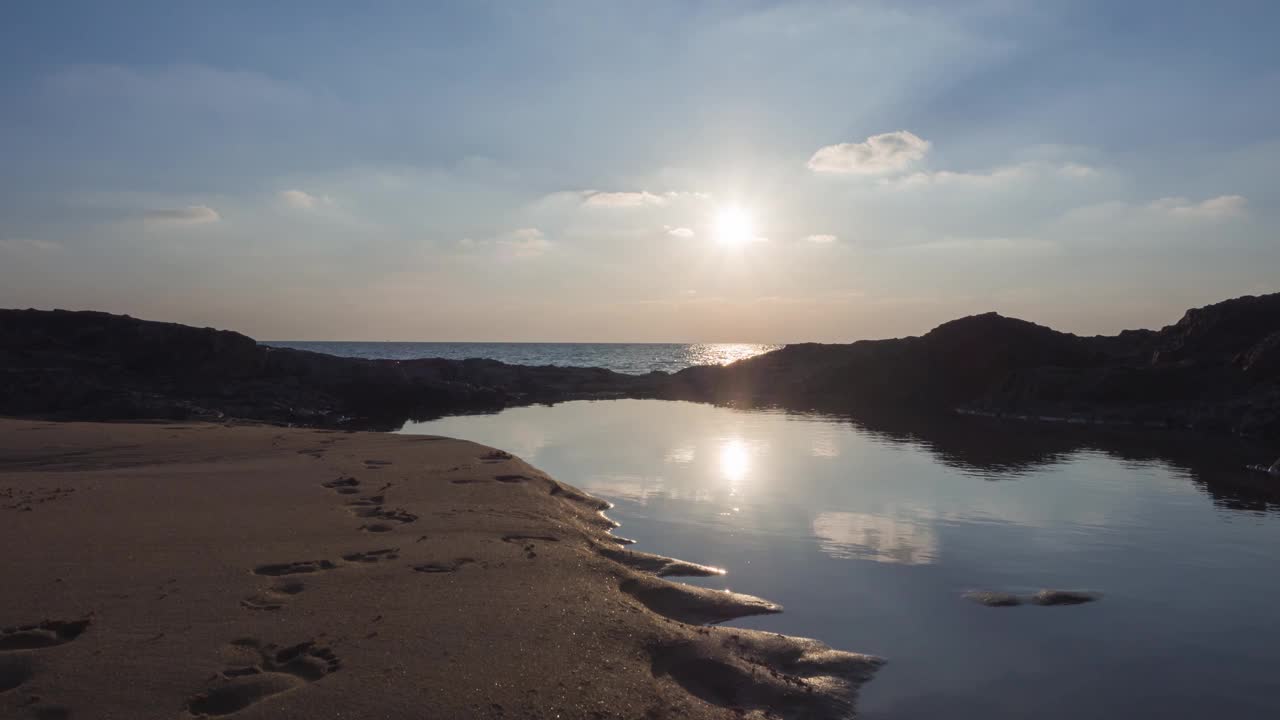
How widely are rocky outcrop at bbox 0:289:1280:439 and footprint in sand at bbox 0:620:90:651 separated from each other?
69.8 feet

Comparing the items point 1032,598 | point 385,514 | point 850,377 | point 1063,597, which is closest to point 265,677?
point 385,514

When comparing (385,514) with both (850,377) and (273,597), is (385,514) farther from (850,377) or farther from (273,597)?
(850,377)

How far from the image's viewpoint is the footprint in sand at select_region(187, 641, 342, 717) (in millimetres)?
4477

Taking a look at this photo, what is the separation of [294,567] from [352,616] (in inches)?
60.0

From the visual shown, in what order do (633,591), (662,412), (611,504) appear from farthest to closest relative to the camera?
(662,412)
(611,504)
(633,591)

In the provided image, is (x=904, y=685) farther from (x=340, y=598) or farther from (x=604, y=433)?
(x=604, y=433)

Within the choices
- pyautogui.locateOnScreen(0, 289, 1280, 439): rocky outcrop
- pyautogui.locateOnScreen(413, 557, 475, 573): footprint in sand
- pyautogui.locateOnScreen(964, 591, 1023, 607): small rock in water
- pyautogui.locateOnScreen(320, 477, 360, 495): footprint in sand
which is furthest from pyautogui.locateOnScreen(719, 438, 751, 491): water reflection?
pyautogui.locateOnScreen(0, 289, 1280, 439): rocky outcrop

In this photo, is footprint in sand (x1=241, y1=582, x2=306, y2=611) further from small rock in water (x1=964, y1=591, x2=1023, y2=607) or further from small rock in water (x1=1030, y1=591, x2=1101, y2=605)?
small rock in water (x1=1030, y1=591, x2=1101, y2=605)

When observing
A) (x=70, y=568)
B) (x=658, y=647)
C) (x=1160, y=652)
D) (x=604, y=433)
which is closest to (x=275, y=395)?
(x=604, y=433)

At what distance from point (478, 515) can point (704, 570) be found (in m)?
2.99

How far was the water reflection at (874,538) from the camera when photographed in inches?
388

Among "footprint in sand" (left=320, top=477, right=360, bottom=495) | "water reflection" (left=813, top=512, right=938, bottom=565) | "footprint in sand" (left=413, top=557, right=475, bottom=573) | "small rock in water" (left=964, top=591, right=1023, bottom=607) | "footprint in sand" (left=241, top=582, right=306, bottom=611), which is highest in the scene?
"footprint in sand" (left=320, top=477, right=360, bottom=495)

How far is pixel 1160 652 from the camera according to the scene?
682cm

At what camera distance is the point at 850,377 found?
4697cm
